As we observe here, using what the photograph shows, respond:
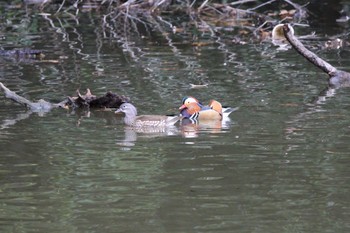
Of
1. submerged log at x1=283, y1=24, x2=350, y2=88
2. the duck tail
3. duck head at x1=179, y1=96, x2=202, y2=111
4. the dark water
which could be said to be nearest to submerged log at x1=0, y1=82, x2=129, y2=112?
the dark water

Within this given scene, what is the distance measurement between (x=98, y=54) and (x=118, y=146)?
25.8 ft

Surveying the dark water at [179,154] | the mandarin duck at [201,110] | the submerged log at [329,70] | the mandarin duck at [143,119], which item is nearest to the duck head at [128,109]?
the mandarin duck at [143,119]

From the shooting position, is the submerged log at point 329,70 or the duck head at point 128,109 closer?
the duck head at point 128,109

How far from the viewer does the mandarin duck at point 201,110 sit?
35.6ft

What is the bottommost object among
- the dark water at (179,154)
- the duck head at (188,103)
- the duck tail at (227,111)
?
the dark water at (179,154)

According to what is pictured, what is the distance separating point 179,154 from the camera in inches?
357

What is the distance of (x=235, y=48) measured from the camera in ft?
58.4

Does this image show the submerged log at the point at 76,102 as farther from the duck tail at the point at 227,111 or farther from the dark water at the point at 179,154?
the duck tail at the point at 227,111

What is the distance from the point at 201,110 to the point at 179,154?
2020mm

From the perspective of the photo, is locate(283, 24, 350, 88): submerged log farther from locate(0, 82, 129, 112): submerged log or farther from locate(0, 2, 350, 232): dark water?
locate(0, 82, 129, 112): submerged log

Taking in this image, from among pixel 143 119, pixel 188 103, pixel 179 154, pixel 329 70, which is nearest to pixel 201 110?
pixel 188 103

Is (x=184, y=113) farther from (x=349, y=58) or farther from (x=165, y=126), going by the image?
(x=349, y=58)

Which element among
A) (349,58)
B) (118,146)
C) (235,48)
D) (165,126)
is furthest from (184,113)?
(235,48)

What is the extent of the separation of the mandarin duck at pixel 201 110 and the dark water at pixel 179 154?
0.57ft
